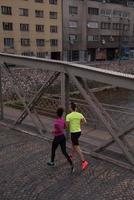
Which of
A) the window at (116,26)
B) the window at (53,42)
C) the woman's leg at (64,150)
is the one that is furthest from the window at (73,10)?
the woman's leg at (64,150)

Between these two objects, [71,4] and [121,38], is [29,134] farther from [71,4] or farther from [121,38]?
[121,38]

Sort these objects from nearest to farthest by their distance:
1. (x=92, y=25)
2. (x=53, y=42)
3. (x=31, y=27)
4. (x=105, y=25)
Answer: (x=31, y=27), (x=53, y=42), (x=92, y=25), (x=105, y=25)

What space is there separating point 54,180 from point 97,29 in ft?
238

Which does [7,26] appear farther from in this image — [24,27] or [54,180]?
[54,180]

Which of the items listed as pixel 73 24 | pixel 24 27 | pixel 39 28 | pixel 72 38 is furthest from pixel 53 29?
pixel 24 27

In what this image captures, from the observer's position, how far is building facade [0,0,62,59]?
57075 millimetres

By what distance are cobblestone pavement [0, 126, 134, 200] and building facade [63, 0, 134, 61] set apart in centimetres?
6163

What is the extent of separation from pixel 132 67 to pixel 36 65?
6739 centimetres

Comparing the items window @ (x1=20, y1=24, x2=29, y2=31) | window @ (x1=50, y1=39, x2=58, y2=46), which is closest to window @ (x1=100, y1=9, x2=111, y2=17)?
window @ (x1=50, y1=39, x2=58, y2=46)

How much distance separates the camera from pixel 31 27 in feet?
202

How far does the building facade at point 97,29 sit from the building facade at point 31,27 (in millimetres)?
3391

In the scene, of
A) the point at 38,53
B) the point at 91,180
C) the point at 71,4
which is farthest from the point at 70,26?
the point at 91,180

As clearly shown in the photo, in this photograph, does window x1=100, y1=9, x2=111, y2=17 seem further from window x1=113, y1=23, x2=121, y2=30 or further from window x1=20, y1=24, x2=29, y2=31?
window x1=20, y1=24, x2=29, y2=31

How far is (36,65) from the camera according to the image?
10438 millimetres
